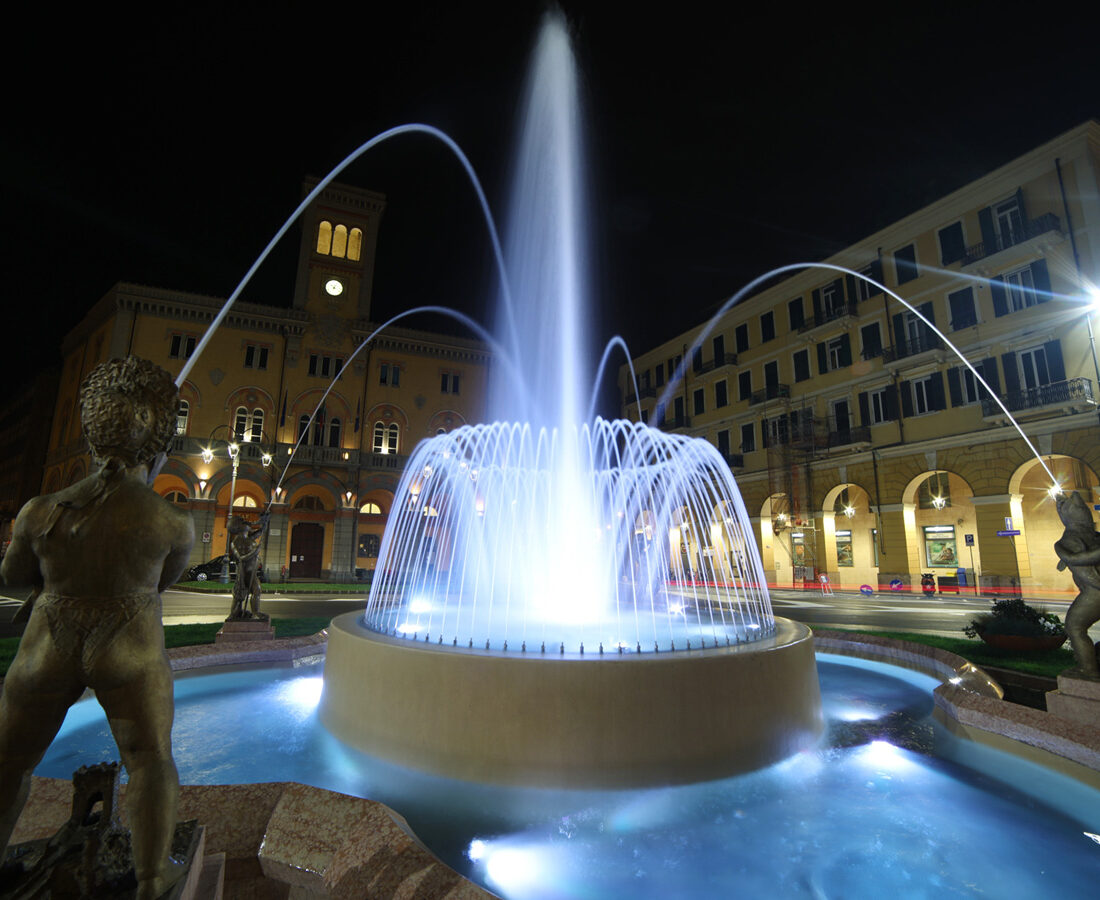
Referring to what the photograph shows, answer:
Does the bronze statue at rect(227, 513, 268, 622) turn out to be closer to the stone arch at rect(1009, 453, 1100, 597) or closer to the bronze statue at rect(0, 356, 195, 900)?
the bronze statue at rect(0, 356, 195, 900)

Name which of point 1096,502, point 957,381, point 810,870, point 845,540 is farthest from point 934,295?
point 810,870

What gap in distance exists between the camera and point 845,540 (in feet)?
105

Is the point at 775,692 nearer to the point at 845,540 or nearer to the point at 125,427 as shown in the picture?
the point at 125,427

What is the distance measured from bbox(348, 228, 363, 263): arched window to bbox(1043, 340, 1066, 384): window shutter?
37858mm

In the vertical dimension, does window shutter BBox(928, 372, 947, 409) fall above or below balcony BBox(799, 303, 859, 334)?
below

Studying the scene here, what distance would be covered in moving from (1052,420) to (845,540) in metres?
12.3

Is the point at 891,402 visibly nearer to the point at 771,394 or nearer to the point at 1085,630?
the point at 771,394

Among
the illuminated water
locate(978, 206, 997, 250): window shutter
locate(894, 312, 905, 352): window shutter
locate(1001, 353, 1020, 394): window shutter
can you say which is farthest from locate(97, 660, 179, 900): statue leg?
locate(894, 312, 905, 352): window shutter

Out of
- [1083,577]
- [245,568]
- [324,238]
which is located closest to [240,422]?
[324,238]

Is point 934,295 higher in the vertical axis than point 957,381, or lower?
higher

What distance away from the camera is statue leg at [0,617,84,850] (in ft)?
6.99

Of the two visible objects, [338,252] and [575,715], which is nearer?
[575,715]

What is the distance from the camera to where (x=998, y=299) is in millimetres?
23828

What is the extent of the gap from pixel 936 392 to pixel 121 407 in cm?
3089
